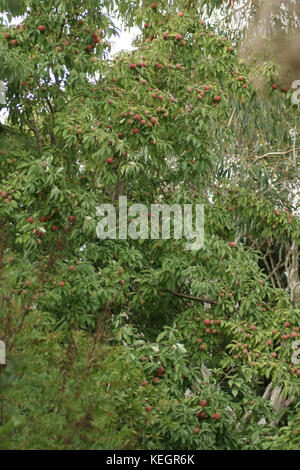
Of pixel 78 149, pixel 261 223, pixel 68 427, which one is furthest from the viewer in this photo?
pixel 261 223

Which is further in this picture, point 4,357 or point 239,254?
point 239,254

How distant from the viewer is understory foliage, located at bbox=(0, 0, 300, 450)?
476 centimetres

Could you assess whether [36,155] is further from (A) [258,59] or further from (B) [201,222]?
(A) [258,59]

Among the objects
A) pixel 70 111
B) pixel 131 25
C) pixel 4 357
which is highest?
pixel 131 25

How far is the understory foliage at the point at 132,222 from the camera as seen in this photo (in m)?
4.76

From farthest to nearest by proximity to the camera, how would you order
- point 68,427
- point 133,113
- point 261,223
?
point 261,223, point 133,113, point 68,427

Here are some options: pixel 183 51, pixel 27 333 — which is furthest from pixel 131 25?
pixel 27 333

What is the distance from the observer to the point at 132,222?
18.2 feet

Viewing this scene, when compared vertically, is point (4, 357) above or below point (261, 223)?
below

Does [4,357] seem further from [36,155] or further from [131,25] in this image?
[131,25]

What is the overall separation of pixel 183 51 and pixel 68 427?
3.98 metres

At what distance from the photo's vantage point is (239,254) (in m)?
5.86

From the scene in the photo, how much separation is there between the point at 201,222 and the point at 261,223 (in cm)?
105

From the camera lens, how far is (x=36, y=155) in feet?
18.4
